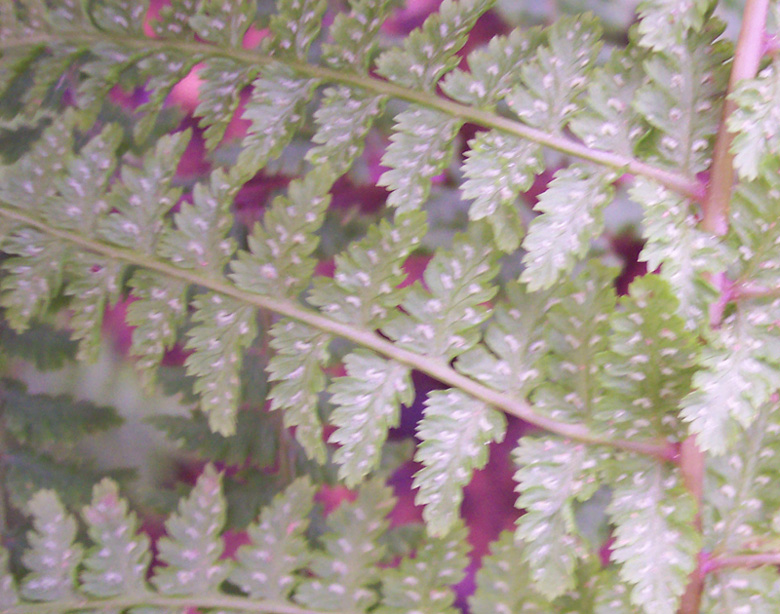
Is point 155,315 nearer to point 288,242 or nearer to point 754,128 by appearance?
point 288,242

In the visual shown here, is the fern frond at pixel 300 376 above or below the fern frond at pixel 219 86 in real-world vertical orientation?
below

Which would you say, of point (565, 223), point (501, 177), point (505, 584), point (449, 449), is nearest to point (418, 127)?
point (501, 177)

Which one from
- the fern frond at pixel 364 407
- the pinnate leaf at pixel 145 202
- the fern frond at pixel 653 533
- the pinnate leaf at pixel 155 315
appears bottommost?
the fern frond at pixel 653 533

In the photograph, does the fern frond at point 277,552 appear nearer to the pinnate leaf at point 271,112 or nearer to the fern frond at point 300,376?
the fern frond at point 300,376

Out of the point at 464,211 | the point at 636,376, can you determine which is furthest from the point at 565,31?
the point at 464,211

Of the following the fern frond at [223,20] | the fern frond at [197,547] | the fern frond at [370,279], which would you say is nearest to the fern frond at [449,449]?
the fern frond at [370,279]

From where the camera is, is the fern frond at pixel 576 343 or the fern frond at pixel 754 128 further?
the fern frond at pixel 576 343
